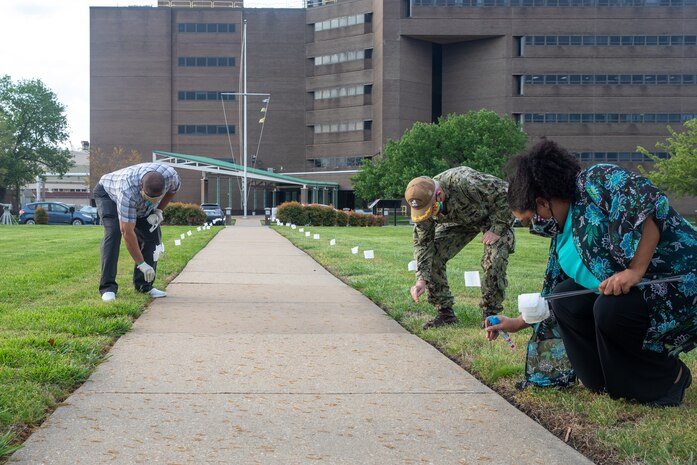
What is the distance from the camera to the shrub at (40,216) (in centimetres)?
4503

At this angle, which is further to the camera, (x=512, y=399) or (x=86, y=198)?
(x=86, y=198)

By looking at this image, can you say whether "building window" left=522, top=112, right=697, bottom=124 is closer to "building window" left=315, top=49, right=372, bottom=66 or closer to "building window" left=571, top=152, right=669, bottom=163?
"building window" left=571, top=152, right=669, bottom=163

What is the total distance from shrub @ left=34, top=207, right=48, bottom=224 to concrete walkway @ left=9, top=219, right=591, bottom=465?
40741 millimetres

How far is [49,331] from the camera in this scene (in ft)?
20.8

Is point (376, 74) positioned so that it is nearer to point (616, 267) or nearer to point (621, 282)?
point (616, 267)

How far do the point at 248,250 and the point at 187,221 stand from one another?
2403 cm

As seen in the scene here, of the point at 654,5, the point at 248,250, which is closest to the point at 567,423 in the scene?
the point at 248,250

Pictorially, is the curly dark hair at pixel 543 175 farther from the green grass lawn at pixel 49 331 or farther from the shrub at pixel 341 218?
the shrub at pixel 341 218

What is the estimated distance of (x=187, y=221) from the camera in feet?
137

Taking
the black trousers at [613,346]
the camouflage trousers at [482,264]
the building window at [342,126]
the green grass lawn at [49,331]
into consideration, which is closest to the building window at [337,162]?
the building window at [342,126]

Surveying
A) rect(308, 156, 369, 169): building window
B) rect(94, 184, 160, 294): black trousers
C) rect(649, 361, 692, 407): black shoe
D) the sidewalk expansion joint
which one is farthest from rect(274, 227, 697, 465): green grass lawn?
rect(308, 156, 369, 169): building window

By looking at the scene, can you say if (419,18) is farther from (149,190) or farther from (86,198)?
(149,190)

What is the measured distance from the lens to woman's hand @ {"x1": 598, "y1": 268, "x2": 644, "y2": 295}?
12.5 ft

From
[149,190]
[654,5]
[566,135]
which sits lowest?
[149,190]
